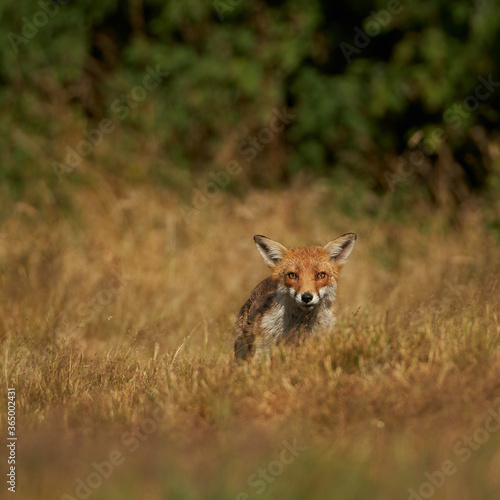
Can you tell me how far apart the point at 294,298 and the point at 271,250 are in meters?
0.70

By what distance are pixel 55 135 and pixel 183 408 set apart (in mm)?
7185

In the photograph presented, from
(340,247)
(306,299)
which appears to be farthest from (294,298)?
(340,247)

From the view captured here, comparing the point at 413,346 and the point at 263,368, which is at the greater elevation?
the point at 263,368

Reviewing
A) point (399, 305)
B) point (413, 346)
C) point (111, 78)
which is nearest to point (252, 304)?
point (399, 305)

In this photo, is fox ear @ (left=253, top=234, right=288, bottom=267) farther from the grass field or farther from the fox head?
the grass field

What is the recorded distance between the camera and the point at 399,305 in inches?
300

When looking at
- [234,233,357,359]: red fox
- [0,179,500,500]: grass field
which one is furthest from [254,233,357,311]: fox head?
[0,179,500,500]: grass field

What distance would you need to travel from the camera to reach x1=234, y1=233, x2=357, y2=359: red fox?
6.30 meters

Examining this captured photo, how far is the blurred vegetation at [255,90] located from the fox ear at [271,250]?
4278 millimetres

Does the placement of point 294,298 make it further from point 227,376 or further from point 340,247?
point 227,376

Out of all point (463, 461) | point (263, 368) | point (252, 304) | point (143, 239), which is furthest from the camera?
point (143, 239)

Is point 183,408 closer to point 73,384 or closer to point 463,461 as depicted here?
point 73,384

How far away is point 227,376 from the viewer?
5.34m

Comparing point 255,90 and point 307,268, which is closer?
point 307,268
